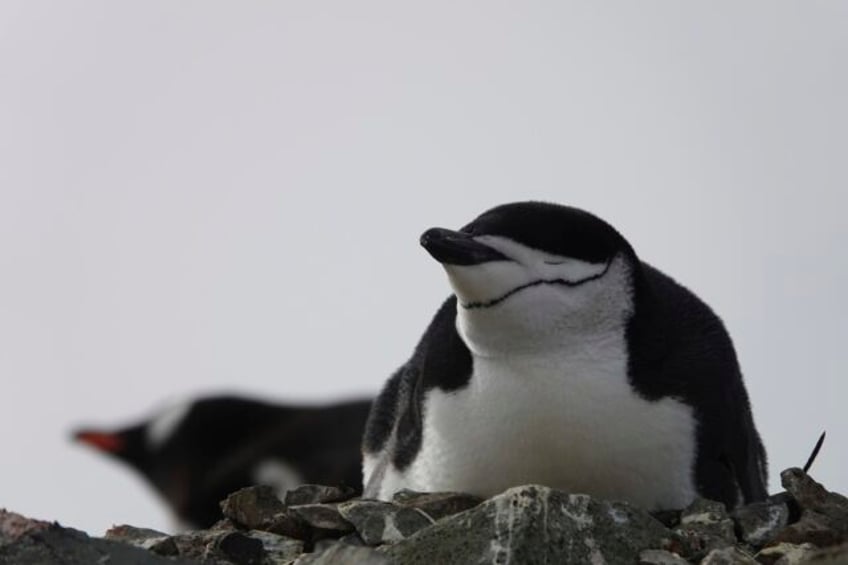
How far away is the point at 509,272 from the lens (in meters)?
6.57

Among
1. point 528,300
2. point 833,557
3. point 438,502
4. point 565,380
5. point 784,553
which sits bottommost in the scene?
point 784,553

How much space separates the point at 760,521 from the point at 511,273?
3.12ft

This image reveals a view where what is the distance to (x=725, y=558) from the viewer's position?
19.2ft

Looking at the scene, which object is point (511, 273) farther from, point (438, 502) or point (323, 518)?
point (323, 518)

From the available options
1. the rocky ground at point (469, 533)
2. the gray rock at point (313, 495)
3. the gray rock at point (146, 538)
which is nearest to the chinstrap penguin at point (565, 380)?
the rocky ground at point (469, 533)

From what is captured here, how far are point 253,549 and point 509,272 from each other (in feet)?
3.38

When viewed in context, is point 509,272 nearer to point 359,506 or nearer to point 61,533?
point 359,506

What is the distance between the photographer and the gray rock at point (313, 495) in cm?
709

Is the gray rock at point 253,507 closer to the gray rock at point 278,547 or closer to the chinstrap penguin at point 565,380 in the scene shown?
the gray rock at point 278,547

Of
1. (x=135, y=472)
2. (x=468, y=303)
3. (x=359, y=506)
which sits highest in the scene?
(x=468, y=303)

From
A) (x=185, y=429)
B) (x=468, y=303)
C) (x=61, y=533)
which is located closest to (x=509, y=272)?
(x=468, y=303)

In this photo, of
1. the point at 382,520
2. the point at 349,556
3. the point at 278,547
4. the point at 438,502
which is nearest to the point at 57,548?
the point at 349,556

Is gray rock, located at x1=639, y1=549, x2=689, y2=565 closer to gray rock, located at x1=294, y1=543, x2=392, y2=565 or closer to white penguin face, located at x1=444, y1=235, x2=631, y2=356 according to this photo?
gray rock, located at x1=294, y1=543, x2=392, y2=565

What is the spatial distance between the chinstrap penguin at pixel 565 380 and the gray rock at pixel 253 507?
1.58ft
